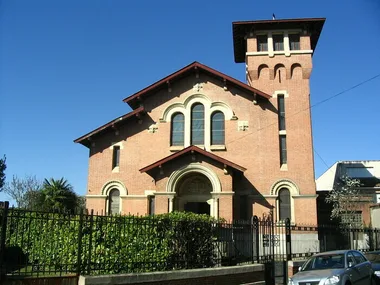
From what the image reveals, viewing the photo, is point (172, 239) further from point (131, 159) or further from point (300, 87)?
point (300, 87)

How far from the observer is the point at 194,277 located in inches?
486

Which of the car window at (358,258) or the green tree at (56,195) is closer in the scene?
the car window at (358,258)

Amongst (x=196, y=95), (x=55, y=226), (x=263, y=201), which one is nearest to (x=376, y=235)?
(x=263, y=201)

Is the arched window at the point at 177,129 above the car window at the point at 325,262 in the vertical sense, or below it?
above

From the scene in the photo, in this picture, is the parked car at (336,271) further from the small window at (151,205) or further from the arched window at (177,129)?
the arched window at (177,129)

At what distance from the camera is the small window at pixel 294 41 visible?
27297 mm

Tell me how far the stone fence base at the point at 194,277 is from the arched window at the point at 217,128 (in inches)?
463

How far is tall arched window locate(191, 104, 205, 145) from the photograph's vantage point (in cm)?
2577

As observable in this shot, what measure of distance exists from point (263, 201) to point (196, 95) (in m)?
7.81

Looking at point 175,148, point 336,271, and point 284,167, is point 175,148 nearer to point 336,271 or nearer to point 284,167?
point 284,167

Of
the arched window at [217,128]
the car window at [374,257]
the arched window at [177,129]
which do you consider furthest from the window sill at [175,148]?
the car window at [374,257]

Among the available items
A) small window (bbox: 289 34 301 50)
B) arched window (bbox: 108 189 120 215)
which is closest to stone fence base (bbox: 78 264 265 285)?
arched window (bbox: 108 189 120 215)

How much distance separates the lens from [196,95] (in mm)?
26484

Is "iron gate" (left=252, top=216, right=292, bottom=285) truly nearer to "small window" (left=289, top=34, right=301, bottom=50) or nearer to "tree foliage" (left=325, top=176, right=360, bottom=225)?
"small window" (left=289, top=34, right=301, bottom=50)
